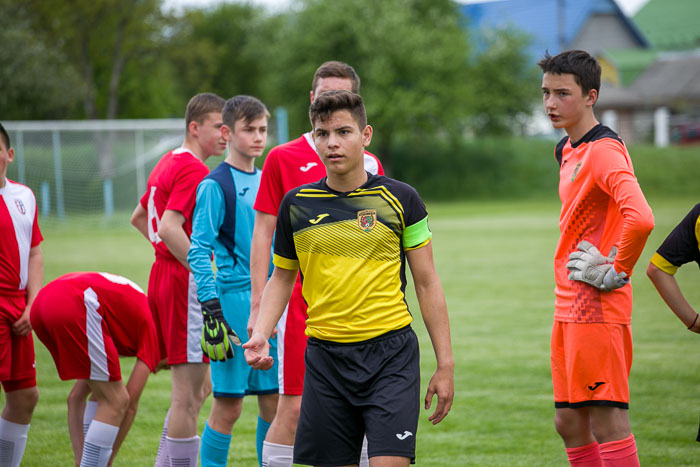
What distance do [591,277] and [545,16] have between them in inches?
2775

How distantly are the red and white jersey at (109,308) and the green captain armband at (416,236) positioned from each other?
2.06 meters

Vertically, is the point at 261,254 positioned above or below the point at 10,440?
above

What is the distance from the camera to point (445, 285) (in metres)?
14.5

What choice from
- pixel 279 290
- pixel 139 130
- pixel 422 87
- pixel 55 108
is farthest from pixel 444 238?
pixel 55 108

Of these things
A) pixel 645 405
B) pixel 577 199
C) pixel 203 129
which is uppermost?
pixel 203 129

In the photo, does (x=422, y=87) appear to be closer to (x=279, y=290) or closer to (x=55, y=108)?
(x=55, y=108)

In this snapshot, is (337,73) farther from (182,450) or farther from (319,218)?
(182,450)

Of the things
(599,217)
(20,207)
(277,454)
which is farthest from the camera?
(20,207)

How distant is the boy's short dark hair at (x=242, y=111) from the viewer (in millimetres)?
5023

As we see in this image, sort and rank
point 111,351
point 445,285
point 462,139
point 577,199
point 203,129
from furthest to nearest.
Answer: point 462,139, point 445,285, point 203,129, point 111,351, point 577,199

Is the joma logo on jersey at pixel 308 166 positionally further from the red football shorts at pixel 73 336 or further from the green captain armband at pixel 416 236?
the red football shorts at pixel 73 336

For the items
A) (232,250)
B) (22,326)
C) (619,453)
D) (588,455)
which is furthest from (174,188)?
(619,453)

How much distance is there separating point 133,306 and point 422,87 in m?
41.7

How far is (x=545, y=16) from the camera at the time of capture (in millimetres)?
69938
